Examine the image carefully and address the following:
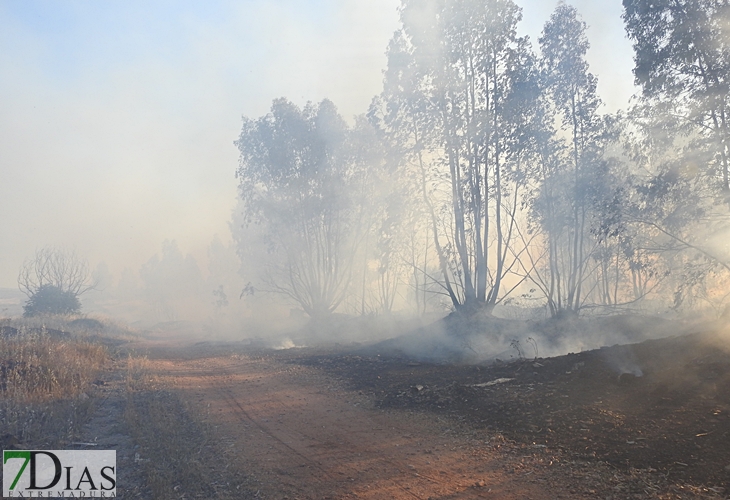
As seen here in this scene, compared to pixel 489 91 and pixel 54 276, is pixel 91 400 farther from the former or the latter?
pixel 54 276

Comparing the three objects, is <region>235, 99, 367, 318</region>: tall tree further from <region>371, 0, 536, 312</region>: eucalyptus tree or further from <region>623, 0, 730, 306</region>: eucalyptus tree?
<region>623, 0, 730, 306</region>: eucalyptus tree

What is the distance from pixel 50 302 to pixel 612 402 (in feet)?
133

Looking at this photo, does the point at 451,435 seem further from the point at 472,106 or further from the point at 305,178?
the point at 305,178

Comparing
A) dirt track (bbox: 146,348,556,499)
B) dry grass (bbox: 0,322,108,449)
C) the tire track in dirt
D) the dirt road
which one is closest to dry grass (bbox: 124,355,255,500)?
the dirt road

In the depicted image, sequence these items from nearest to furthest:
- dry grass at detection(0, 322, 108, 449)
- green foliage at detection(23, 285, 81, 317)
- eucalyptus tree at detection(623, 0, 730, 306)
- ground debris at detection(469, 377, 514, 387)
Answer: dry grass at detection(0, 322, 108, 449), ground debris at detection(469, 377, 514, 387), eucalyptus tree at detection(623, 0, 730, 306), green foliage at detection(23, 285, 81, 317)

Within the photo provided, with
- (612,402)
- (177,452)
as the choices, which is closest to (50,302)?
(177,452)

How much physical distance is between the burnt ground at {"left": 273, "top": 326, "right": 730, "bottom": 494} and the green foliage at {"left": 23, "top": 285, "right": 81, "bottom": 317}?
33820 millimetres

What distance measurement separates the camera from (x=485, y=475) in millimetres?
5777

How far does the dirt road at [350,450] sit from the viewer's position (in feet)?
17.9

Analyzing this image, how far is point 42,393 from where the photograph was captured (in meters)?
8.62

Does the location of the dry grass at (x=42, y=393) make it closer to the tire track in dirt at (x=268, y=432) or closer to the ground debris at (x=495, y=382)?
the tire track in dirt at (x=268, y=432)

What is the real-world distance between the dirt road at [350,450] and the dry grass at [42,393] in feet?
6.82

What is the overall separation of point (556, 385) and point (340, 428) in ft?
14.1

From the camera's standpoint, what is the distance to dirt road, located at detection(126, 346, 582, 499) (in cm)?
546
